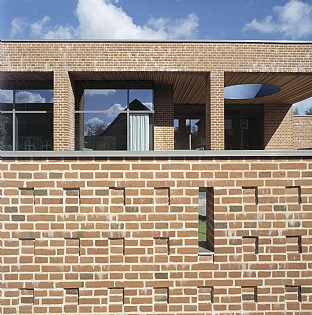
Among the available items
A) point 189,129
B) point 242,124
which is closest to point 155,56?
point 189,129

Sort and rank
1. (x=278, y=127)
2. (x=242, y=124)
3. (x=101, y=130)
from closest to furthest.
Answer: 1. (x=101, y=130)
2. (x=278, y=127)
3. (x=242, y=124)

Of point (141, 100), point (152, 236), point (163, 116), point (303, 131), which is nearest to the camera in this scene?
point (152, 236)

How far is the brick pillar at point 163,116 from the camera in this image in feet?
33.9

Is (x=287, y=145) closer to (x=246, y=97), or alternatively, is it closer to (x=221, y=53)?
(x=246, y=97)

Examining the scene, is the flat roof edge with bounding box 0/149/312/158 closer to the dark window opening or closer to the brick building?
the brick building

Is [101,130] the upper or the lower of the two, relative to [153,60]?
lower

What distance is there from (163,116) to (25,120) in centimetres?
535

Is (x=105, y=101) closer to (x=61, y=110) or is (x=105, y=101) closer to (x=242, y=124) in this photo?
(x=61, y=110)

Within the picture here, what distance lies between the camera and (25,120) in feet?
31.6

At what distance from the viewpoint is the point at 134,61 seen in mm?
8617

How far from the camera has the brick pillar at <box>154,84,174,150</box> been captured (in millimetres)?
10344

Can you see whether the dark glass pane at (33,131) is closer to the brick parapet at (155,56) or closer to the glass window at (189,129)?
the brick parapet at (155,56)

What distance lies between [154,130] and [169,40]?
11.5 feet

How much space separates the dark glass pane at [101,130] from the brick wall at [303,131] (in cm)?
1072
